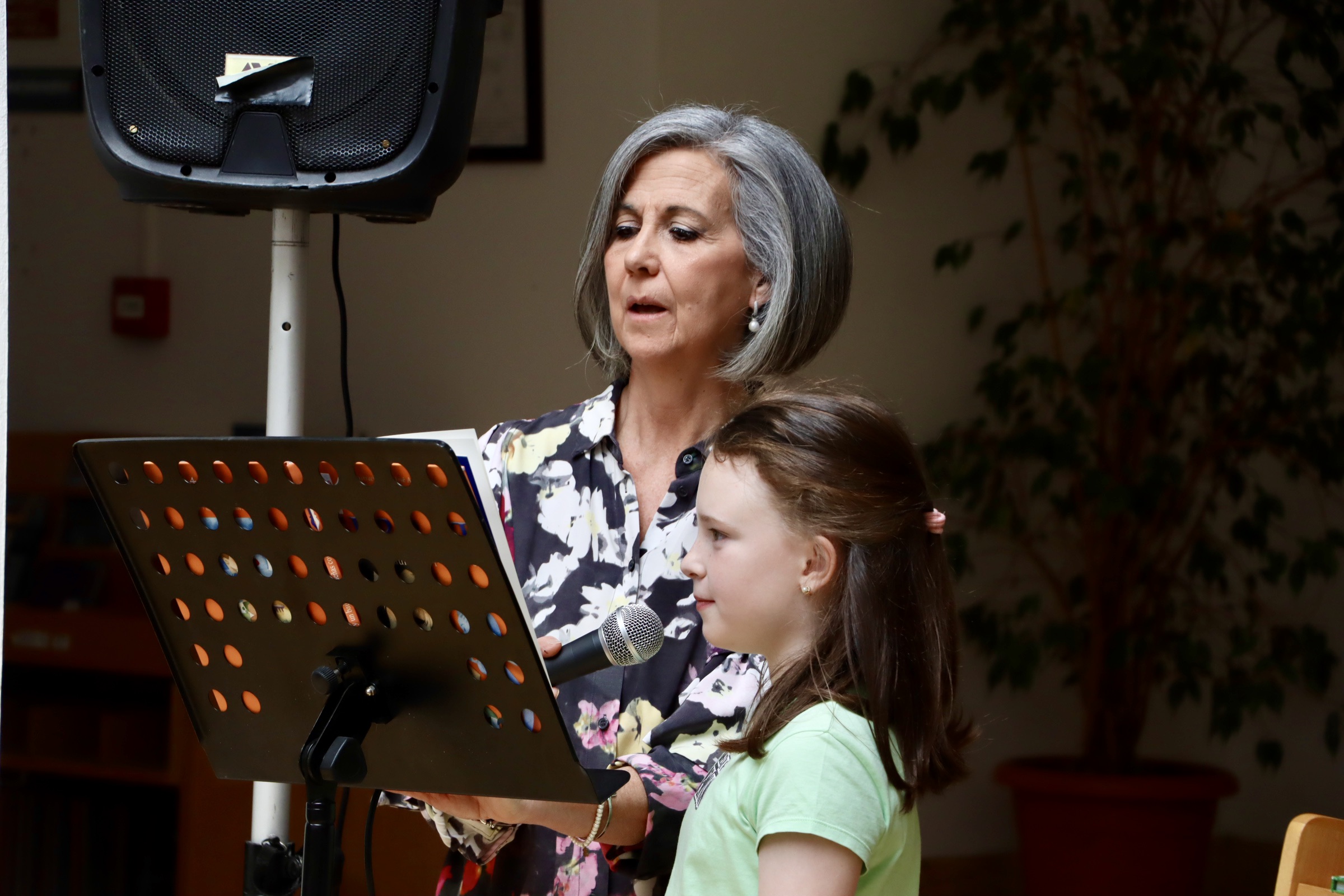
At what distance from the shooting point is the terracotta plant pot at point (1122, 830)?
3250 mm

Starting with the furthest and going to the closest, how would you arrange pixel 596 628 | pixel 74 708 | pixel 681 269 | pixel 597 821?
pixel 74 708 → pixel 681 269 → pixel 596 628 → pixel 597 821

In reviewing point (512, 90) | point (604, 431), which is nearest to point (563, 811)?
point (604, 431)

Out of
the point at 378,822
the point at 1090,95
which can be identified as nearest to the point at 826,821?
the point at 378,822

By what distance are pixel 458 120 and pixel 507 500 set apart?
0.39 metres

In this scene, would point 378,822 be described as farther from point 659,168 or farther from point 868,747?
point 868,747

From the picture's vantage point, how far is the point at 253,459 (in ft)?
3.29

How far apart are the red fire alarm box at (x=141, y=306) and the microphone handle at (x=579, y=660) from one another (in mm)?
2711

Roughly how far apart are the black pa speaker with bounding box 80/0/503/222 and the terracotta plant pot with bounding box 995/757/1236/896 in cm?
248

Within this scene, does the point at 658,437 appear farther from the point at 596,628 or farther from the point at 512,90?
the point at 512,90

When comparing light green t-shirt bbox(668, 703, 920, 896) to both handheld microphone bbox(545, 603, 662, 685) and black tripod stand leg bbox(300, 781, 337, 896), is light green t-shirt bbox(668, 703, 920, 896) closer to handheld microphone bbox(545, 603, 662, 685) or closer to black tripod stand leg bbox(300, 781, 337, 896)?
handheld microphone bbox(545, 603, 662, 685)

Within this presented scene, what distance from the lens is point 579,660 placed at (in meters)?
1.17

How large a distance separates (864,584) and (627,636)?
7.8 inches

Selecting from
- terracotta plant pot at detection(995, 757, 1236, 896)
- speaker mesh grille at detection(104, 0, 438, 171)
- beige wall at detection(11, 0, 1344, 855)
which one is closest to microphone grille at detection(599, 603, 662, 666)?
speaker mesh grille at detection(104, 0, 438, 171)

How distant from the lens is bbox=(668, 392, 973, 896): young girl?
114 cm
